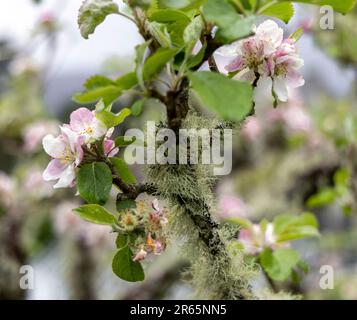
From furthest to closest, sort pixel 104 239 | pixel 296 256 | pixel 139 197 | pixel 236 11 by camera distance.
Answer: pixel 104 239, pixel 296 256, pixel 139 197, pixel 236 11

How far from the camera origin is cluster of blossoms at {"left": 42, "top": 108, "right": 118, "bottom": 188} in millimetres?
417

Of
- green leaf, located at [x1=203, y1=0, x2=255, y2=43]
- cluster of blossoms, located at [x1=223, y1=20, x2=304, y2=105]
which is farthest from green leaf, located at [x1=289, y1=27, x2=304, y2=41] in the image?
green leaf, located at [x1=203, y1=0, x2=255, y2=43]

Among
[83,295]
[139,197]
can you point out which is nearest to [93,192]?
[139,197]

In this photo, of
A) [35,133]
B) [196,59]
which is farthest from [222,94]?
[35,133]

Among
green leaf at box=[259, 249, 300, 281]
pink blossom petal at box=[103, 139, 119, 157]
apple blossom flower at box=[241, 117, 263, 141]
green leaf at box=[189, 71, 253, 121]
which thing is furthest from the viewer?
apple blossom flower at box=[241, 117, 263, 141]

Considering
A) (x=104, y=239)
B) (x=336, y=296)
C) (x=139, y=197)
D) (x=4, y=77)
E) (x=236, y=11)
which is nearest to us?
(x=236, y=11)

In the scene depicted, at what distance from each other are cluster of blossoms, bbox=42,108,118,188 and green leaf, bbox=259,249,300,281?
0.28m

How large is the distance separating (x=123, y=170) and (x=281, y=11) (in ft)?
0.58

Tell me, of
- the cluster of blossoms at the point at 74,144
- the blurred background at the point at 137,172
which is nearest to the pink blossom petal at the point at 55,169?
the cluster of blossoms at the point at 74,144

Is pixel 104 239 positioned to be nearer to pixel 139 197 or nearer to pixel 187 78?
pixel 139 197

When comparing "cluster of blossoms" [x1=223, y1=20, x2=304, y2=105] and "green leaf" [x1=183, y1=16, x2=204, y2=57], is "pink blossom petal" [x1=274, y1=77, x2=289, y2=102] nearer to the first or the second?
"cluster of blossoms" [x1=223, y1=20, x2=304, y2=105]

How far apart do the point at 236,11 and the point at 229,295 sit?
26cm

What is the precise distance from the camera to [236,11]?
37 cm

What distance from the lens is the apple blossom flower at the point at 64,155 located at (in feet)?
1.38
